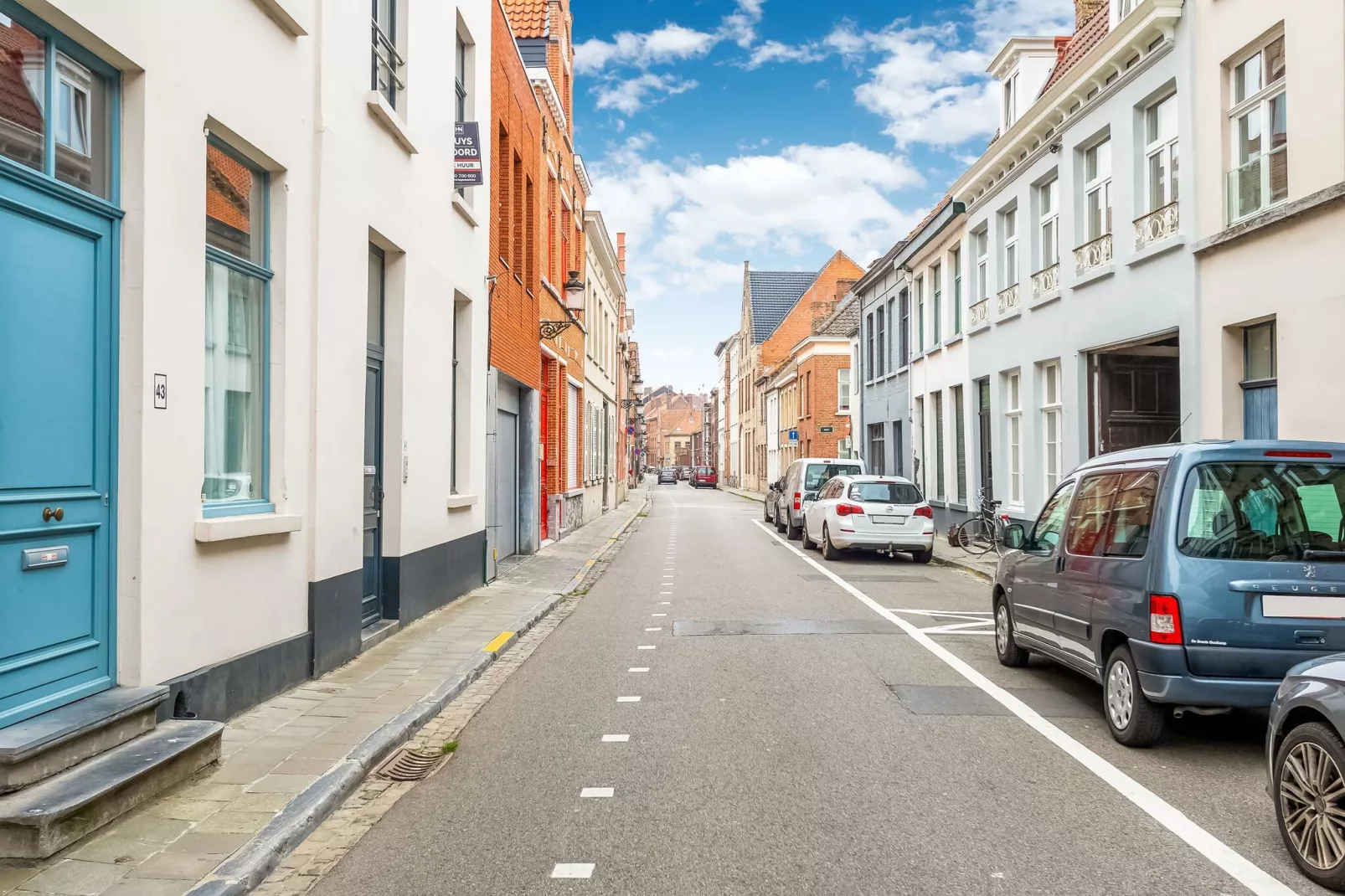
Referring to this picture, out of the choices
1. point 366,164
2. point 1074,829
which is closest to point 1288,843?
point 1074,829

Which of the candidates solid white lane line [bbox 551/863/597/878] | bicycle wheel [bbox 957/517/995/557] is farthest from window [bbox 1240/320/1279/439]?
solid white lane line [bbox 551/863/597/878]

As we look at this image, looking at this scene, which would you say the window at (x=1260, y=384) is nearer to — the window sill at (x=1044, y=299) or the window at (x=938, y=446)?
the window sill at (x=1044, y=299)

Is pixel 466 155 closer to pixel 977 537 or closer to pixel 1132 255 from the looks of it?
pixel 1132 255

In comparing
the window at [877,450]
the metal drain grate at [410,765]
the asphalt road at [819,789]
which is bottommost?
the metal drain grate at [410,765]

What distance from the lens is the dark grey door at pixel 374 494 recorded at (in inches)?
359

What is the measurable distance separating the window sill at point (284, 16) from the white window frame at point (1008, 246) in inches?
596

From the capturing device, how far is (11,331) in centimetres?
433

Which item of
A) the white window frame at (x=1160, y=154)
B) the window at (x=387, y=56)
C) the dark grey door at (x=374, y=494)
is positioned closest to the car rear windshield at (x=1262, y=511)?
the dark grey door at (x=374, y=494)

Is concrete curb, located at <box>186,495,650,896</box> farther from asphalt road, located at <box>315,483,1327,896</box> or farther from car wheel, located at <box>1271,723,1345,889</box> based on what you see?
car wheel, located at <box>1271,723,1345,889</box>

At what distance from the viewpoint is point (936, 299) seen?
80.1ft

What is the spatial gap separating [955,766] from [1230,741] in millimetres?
1852

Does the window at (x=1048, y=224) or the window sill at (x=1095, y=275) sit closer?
the window sill at (x=1095, y=275)

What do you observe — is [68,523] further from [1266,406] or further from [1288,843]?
[1266,406]

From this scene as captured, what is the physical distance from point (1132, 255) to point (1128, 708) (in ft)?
32.3
